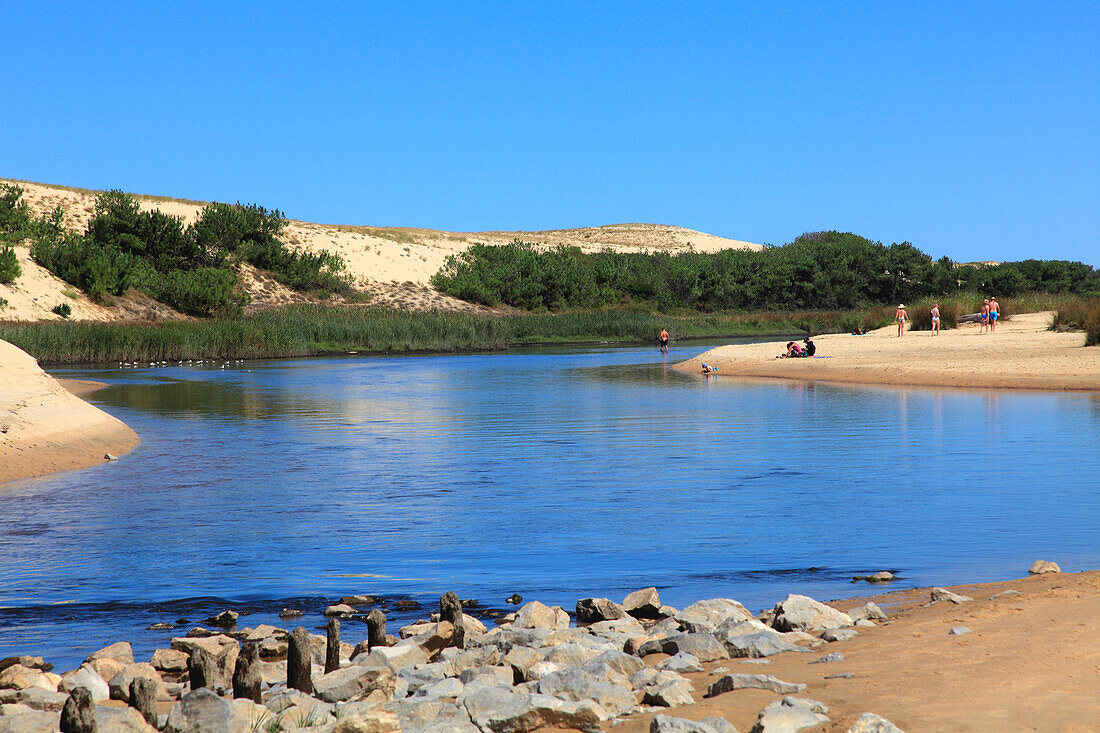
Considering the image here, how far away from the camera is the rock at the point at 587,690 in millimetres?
4949

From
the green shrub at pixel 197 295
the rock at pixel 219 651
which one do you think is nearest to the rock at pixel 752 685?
the rock at pixel 219 651

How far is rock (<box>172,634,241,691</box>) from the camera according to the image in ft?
19.0

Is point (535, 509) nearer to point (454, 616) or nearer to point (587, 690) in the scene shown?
point (454, 616)

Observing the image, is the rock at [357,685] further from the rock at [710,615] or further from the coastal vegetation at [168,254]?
the coastal vegetation at [168,254]

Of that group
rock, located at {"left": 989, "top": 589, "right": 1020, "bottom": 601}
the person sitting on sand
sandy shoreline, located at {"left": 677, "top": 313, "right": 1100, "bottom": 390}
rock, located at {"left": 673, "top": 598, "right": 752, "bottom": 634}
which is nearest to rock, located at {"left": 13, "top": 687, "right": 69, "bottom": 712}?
rock, located at {"left": 673, "top": 598, "right": 752, "bottom": 634}

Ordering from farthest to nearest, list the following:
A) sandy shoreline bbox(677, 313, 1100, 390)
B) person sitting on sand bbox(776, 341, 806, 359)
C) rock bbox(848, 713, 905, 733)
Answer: person sitting on sand bbox(776, 341, 806, 359) < sandy shoreline bbox(677, 313, 1100, 390) < rock bbox(848, 713, 905, 733)

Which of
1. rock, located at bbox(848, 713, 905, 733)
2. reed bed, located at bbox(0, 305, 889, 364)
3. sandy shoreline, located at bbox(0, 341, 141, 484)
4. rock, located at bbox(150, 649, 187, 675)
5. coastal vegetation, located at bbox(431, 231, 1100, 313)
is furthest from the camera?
coastal vegetation, located at bbox(431, 231, 1100, 313)

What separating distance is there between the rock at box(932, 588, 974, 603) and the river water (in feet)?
3.06

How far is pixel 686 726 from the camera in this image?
436cm

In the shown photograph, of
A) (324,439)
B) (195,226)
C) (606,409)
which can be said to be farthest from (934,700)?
(195,226)

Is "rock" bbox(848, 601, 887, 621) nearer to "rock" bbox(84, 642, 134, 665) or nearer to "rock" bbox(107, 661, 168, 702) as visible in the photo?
"rock" bbox(107, 661, 168, 702)

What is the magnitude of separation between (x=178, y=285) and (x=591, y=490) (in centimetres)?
5479

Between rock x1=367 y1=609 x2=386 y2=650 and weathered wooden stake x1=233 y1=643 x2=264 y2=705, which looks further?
rock x1=367 y1=609 x2=386 y2=650

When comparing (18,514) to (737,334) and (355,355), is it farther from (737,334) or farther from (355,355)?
(737,334)
